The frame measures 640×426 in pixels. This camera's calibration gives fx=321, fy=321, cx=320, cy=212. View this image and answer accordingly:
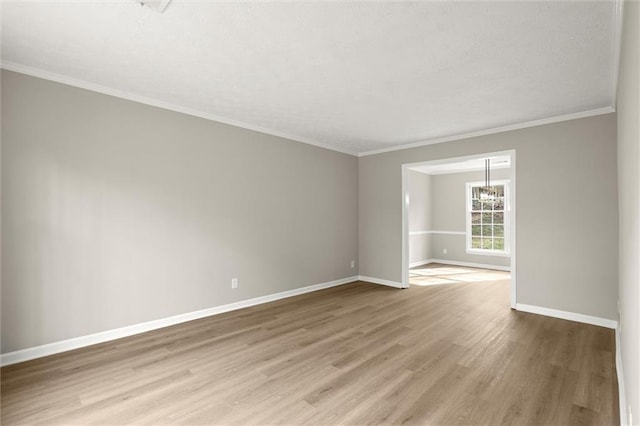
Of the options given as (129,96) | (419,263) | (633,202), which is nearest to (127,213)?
(129,96)

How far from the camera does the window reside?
7.80 m

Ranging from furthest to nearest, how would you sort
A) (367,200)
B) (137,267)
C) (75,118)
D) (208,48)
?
(367,200) → (137,267) → (75,118) → (208,48)

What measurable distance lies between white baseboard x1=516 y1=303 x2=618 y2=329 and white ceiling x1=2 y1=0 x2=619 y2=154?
8.10 feet

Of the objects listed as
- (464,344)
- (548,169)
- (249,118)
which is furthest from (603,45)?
(249,118)

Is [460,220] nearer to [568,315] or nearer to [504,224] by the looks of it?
[504,224]

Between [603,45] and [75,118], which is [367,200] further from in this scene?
[75,118]

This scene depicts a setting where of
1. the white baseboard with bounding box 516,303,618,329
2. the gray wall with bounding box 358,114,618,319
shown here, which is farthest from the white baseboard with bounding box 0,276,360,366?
the gray wall with bounding box 358,114,618,319

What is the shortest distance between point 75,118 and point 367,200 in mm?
4587

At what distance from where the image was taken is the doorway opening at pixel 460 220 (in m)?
7.66

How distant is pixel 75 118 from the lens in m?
3.08

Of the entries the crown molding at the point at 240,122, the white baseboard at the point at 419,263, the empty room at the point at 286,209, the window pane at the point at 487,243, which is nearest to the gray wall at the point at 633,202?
the empty room at the point at 286,209

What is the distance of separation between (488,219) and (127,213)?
7.90m

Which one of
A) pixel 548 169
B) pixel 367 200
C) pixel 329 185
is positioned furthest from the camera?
pixel 367 200

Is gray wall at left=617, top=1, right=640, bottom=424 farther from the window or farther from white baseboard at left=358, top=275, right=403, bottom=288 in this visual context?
the window
